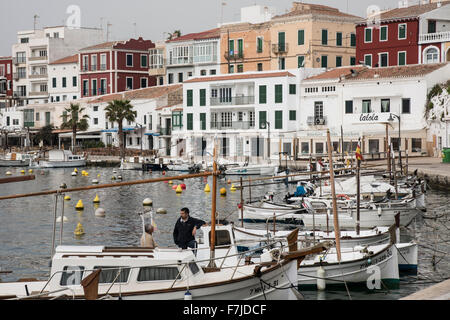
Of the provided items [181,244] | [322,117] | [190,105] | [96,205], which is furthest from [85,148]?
[181,244]

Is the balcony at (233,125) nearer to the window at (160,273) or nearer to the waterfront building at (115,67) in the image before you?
the waterfront building at (115,67)

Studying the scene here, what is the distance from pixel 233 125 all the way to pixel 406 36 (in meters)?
19.8

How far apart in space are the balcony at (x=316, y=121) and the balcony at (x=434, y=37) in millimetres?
12719

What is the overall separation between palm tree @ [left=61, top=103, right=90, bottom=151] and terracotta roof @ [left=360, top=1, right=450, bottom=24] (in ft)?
120

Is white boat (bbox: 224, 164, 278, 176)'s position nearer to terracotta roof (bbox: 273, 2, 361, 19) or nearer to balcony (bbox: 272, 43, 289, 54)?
balcony (bbox: 272, 43, 289, 54)

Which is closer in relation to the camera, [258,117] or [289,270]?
[289,270]

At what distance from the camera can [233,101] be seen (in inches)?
3036

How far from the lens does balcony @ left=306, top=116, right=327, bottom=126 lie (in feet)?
235

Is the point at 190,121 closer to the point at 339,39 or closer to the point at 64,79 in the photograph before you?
the point at 339,39

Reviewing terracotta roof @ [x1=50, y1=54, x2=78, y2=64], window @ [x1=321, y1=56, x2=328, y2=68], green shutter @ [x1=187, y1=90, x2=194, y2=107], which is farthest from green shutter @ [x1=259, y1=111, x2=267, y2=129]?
terracotta roof @ [x1=50, y1=54, x2=78, y2=64]

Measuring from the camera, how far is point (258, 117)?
75.0 meters

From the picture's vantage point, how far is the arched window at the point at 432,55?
72500 millimetres
